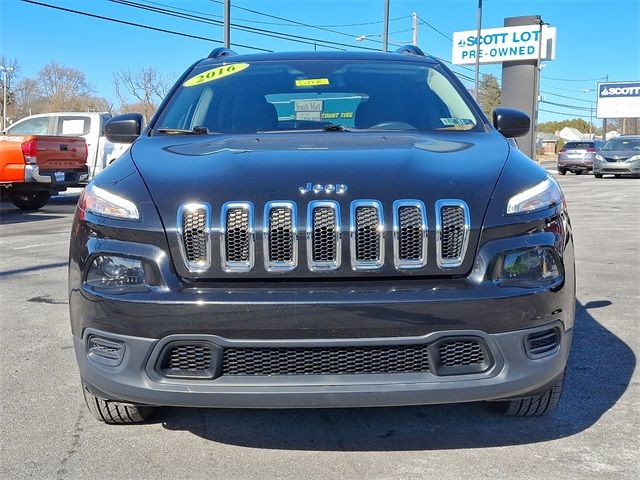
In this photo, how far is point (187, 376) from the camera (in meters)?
2.53

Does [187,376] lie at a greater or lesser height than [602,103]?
lesser

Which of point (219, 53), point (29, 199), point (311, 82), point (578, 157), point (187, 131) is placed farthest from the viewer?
point (578, 157)

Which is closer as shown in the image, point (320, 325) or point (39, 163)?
point (320, 325)

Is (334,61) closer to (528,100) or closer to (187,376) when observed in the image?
(187,376)

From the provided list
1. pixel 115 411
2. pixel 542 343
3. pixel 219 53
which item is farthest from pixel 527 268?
pixel 219 53

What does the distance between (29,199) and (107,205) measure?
41.0 ft

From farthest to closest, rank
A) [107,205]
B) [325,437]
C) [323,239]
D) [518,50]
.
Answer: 1. [518,50]
2. [325,437]
3. [107,205]
4. [323,239]

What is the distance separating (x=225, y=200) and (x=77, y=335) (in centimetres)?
78

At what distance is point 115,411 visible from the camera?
3.06m

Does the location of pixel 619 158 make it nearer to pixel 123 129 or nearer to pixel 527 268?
pixel 123 129

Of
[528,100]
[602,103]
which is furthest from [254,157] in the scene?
[602,103]

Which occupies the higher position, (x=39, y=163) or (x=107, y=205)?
(x=39, y=163)

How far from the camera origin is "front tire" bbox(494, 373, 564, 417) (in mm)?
3020

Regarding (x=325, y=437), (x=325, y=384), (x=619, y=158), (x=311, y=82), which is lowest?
(x=325, y=437)
